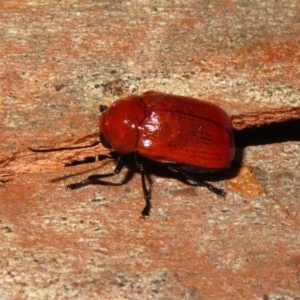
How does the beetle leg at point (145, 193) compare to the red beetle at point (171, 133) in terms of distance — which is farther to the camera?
the red beetle at point (171, 133)

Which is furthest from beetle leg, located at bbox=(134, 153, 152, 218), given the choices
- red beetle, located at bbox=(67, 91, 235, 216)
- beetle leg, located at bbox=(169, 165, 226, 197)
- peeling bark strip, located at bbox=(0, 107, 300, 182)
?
peeling bark strip, located at bbox=(0, 107, 300, 182)

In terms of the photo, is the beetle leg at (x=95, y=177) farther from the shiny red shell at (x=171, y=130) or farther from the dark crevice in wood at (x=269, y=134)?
the dark crevice in wood at (x=269, y=134)

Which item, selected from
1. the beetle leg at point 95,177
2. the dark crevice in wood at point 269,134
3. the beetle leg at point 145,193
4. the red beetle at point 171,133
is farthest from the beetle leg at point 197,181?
the dark crevice in wood at point 269,134

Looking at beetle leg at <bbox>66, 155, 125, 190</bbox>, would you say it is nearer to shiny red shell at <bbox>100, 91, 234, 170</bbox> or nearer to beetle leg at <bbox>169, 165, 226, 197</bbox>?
shiny red shell at <bbox>100, 91, 234, 170</bbox>

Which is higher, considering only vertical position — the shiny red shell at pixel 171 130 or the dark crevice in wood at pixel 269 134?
the shiny red shell at pixel 171 130

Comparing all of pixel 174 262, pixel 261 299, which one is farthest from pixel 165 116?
pixel 261 299

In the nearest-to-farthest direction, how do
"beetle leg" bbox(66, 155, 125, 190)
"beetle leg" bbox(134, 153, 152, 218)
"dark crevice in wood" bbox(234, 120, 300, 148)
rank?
"beetle leg" bbox(134, 153, 152, 218) < "beetle leg" bbox(66, 155, 125, 190) < "dark crevice in wood" bbox(234, 120, 300, 148)

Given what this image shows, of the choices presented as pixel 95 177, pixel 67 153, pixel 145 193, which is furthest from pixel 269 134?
pixel 67 153
